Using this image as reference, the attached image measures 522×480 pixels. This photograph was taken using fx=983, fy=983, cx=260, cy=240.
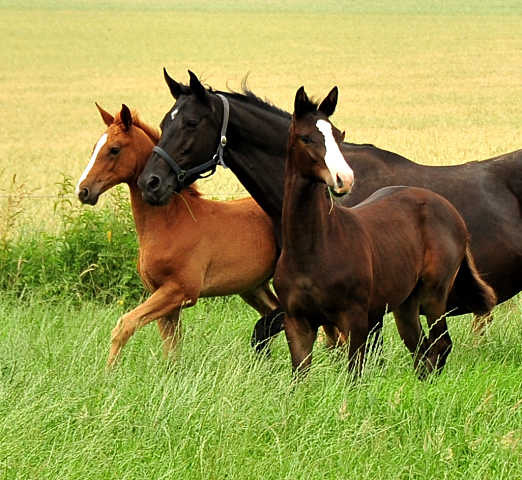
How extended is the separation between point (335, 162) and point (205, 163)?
1587mm

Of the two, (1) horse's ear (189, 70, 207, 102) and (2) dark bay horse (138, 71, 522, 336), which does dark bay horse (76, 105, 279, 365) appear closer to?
(2) dark bay horse (138, 71, 522, 336)

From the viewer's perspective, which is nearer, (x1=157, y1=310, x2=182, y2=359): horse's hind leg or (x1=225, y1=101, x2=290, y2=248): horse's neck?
(x1=157, y1=310, x2=182, y2=359): horse's hind leg

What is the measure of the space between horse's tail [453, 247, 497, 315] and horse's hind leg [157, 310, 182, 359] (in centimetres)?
188

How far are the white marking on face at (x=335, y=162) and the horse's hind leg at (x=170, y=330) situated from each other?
1848 mm

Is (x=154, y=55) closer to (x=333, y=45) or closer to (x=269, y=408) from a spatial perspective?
(x=333, y=45)

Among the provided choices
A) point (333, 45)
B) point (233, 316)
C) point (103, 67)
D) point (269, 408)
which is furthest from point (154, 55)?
point (269, 408)

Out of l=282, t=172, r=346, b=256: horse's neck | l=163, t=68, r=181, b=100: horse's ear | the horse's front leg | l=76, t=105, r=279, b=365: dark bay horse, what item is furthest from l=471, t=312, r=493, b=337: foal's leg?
l=163, t=68, r=181, b=100: horse's ear

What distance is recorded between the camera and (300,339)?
215 inches

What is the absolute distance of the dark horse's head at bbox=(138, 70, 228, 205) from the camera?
20.3 feet

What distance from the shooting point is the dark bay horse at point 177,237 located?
6438mm

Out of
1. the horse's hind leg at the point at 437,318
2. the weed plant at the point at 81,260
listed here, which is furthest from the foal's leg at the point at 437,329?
the weed plant at the point at 81,260

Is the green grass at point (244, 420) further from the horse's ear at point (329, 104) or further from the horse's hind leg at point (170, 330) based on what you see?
the horse's ear at point (329, 104)

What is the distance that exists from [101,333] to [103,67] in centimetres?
3377

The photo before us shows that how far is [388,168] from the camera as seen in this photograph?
7293 mm
